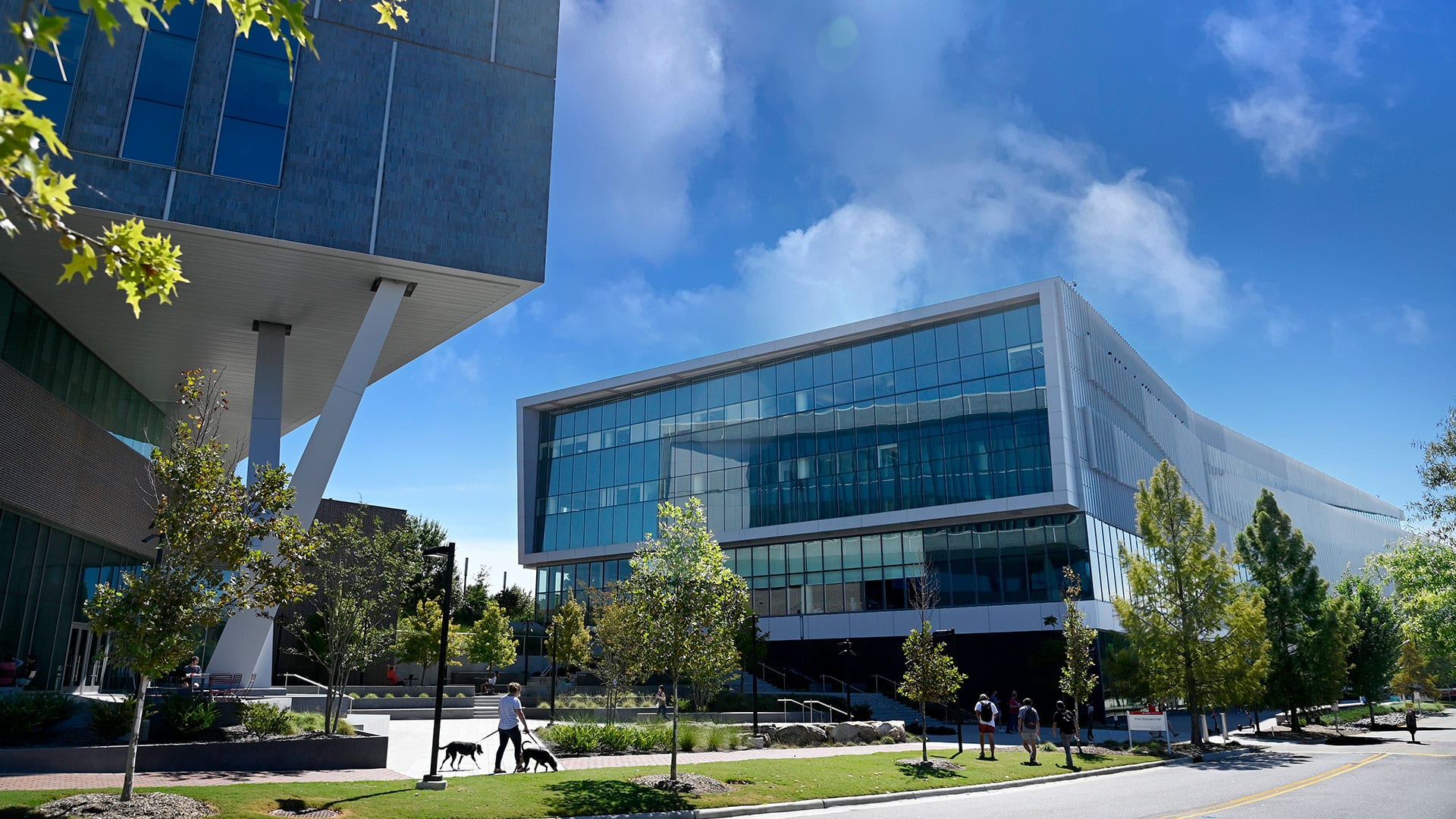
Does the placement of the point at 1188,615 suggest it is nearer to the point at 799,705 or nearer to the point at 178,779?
the point at 799,705

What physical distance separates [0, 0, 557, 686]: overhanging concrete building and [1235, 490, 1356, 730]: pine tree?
38.3m

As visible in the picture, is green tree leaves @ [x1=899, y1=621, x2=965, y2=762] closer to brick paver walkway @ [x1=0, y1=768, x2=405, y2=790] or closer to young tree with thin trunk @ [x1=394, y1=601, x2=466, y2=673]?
brick paver walkway @ [x1=0, y1=768, x2=405, y2=790]

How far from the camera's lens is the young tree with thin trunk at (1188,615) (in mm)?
32625

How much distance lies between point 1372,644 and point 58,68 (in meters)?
62.3

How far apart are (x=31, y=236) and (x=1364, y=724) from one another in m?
56.5

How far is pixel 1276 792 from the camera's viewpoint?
18.9 m

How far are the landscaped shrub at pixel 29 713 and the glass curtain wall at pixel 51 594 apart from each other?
24.7ft

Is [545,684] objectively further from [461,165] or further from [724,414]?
[461,165]

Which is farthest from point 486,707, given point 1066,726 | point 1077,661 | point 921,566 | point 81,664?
point 1066,726

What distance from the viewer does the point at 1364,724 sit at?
4481 centimetres

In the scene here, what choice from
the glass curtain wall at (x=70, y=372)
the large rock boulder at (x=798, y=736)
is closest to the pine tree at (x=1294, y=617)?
the large rock boulder at (x=798, y=736)

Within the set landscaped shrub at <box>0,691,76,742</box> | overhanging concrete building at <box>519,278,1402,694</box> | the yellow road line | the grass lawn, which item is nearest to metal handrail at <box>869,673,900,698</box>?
overhanging concrete building at <box>519,278,1402,694</box>

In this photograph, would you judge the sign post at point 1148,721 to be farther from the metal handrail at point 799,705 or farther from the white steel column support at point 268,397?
the white steel column support at point 268,397

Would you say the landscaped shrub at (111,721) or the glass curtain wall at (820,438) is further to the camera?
the glass curtain wall at (820,438)
